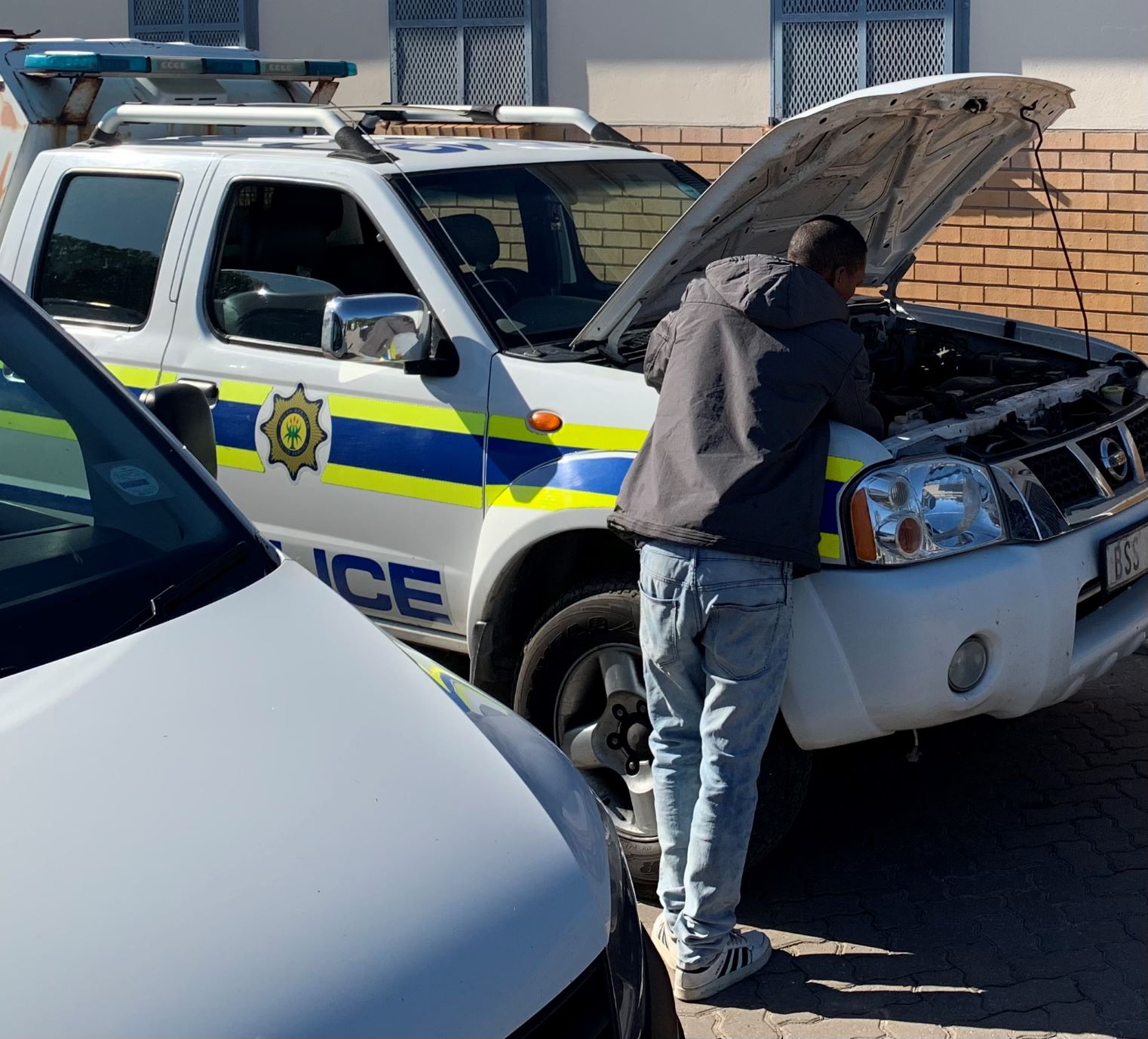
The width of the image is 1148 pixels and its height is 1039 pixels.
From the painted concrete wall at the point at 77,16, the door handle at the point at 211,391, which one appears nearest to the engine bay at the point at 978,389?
the door handle at the point at 211,391

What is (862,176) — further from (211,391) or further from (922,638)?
(211,391)

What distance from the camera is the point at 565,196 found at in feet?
15.6

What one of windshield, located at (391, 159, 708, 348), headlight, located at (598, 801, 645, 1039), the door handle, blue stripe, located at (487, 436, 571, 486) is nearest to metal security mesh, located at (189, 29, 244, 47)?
windshield, located at (391, 159, 708, 348)

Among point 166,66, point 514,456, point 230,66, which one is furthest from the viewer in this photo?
point 230,66

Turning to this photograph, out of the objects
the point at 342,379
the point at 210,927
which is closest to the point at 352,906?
the point at 210,927

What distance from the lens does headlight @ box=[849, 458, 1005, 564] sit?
3.38 metres

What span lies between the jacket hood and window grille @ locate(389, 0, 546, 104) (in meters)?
6.50

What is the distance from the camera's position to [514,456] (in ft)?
13.0

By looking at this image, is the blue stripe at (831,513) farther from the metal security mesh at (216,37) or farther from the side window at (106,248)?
the metal security mesh at (216,37)

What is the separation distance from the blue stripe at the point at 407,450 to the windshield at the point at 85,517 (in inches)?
48.7

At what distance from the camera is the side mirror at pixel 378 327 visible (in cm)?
380

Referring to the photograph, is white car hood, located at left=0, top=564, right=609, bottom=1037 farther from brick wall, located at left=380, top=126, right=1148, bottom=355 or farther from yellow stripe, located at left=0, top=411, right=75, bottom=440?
brick wall, located at left=380, top=126, right=1148, bottom=355

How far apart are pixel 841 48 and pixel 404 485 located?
5452mm

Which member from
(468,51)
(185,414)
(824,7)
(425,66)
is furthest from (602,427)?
(425,66)
